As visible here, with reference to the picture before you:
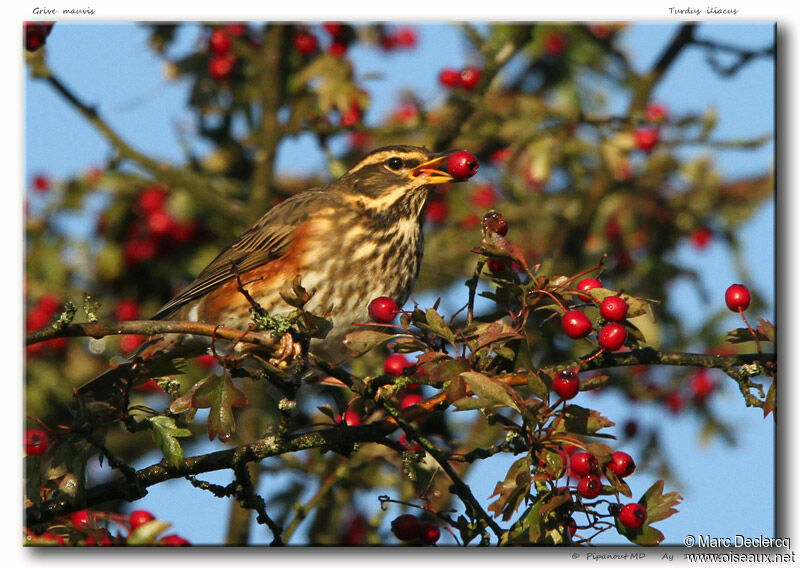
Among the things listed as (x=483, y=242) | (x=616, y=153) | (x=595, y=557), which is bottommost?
(x=595, y=557)

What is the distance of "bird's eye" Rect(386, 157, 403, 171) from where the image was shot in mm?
3809

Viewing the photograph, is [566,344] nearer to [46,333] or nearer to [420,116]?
[420,116]

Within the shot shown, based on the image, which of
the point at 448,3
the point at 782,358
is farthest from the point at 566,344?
the point at 448,3

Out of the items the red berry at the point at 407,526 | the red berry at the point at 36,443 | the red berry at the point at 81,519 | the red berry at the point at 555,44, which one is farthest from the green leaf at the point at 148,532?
the red berry at the point at 555,44

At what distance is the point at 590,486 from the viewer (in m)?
2.39

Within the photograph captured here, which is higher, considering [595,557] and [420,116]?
[420,116]

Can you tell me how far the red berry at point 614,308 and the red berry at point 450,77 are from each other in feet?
8.19

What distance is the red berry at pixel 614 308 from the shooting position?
2.41m

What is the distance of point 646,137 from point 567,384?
9.04ft

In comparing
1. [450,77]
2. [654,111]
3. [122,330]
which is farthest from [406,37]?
[122,330]

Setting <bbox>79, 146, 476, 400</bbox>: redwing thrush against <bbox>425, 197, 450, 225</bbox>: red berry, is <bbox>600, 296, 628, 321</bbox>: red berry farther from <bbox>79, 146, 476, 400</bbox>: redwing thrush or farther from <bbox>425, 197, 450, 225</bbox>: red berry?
<bbox>425, 197, 450, 225</bbox>: red berry

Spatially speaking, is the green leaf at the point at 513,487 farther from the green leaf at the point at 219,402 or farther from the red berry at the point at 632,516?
the green leaf at the point at 219,402

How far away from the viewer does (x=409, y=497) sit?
3.80 m

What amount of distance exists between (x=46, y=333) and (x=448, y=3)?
180cm
